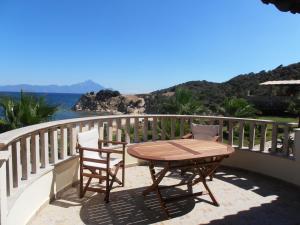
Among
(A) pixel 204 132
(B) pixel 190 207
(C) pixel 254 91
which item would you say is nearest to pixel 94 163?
(B) pixel 190 207

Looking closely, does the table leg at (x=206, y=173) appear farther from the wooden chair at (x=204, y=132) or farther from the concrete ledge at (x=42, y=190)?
the concrete ledge at (x=42, y=190)

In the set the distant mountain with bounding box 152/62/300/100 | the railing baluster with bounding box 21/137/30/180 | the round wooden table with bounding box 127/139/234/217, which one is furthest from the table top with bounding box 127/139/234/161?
the distant mountain with bounding box 152/62/300/100

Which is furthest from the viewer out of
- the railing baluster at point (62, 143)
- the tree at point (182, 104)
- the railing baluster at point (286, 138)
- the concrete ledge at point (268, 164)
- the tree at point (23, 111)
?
the tree at point (182, 104)

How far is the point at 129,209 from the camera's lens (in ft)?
13.4

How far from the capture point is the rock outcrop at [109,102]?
108 ft

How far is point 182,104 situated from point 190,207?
19.2 ft

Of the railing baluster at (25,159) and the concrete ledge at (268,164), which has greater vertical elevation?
the railing baluster at (25,159)

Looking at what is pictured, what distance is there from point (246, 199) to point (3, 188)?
11.2ft

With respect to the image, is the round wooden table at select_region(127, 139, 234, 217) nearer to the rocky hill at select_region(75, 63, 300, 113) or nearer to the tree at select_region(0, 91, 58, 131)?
the tree at select_region(0, 91, 58, 131)

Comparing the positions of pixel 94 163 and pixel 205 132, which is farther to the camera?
pixel 205 132

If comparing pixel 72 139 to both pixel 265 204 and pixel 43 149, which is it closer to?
pixel 43 149

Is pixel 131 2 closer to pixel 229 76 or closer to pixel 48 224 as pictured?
pixel 48 224

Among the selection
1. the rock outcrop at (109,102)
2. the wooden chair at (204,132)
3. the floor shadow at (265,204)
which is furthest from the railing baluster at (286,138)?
the rock outcrop at (109,102)

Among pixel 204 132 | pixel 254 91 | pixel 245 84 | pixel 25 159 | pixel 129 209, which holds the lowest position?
pixel 129 209
